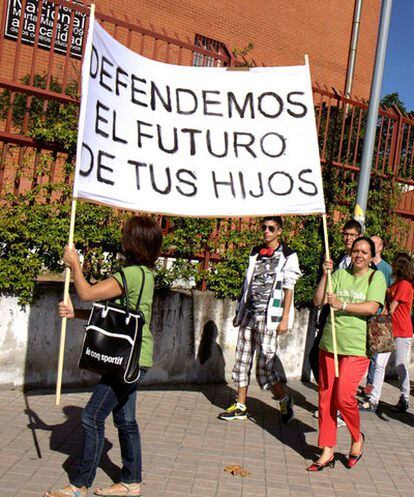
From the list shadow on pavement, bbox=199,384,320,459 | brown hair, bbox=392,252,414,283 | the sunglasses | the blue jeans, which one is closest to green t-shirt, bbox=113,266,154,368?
the blue jeans

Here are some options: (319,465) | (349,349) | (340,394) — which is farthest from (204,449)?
(349,349)

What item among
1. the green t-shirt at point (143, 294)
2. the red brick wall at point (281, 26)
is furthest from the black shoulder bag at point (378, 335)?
the red brick wall at point (281, 26)

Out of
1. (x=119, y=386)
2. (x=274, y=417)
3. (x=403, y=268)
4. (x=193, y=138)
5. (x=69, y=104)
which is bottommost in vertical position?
(x=274, y=417)

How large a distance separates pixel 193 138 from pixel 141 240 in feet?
4.12

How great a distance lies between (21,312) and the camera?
6.81m

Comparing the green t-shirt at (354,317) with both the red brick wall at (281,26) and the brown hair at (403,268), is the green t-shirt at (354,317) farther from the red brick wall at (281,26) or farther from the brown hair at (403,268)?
the red brick wall at (281,26)

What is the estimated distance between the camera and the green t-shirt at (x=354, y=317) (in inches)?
220

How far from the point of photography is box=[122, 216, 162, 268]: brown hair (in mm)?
4402

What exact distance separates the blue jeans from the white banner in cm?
117

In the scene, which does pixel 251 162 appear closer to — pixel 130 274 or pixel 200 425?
pixel 130 274

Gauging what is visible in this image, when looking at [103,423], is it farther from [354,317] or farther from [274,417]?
[274,417]

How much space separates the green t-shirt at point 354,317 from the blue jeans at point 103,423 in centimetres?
180

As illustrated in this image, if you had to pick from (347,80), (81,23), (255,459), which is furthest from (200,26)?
(255,459)

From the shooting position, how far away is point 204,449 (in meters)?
5.80
